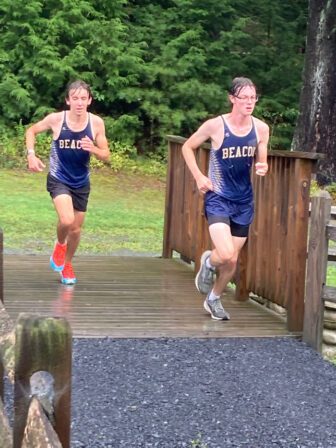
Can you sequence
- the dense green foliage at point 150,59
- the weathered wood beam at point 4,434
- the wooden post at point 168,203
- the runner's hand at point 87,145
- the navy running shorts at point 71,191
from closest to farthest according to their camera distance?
1. the weathered wood beam at point 4,434
2. the runner's hand at point 87,145
3. the navy running shorts at point 71,191
4. the wooden post at point 168,203
5. the dense green foliage at point 150,59

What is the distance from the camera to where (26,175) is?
18.7 meters

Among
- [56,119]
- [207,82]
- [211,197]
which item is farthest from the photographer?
[207,82]

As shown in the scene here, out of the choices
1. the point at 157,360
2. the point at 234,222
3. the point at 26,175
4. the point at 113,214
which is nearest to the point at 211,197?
the point at 234,222

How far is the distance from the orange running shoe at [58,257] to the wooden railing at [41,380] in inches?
242

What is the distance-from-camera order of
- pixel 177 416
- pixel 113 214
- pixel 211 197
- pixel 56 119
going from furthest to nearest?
pixel 113 214
pixel 56 119
pixel 211 197
pixel 177 416

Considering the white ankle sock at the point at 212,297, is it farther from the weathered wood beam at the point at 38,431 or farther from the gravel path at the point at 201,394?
the weathered wood beam at the point at 38,431

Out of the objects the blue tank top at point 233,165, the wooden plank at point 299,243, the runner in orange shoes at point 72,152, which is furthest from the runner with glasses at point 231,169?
the runner in orange shoes at point 72,152

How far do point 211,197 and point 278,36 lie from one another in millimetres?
17326

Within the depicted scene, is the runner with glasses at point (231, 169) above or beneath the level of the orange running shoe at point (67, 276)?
above

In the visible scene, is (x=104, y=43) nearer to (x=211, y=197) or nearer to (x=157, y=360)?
(x=211, y=197)

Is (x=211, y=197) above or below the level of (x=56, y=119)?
below

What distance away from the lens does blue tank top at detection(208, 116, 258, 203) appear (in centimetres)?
665

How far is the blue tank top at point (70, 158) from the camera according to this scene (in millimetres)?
7547

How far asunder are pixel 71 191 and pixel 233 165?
5.98 feet
